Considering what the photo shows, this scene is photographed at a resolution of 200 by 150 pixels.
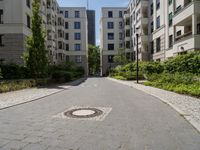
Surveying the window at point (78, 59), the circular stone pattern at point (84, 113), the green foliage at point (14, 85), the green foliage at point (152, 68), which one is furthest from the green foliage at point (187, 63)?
the window at point (78, 59)

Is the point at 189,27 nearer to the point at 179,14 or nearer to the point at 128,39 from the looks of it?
the point at 179,14

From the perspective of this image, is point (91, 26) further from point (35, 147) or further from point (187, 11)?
point (35, 147)

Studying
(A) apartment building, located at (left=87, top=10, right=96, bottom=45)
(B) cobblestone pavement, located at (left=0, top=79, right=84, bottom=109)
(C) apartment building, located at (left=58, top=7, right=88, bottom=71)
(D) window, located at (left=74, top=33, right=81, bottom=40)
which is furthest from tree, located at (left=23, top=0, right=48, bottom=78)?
(A) apartment building, located at (left=87, top=10, right=96, bottom=45)

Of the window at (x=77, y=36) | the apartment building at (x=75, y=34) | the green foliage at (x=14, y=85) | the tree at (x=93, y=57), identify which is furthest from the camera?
the tree at (x=93, y=57)

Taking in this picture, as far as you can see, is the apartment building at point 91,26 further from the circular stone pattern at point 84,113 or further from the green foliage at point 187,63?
the circular stone pattern at point 84,113

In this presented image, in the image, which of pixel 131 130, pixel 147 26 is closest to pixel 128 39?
pixel 147 26

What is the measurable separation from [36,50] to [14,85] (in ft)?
17.4

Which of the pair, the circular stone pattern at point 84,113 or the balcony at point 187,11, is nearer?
the circular stone pattern at point 84,113

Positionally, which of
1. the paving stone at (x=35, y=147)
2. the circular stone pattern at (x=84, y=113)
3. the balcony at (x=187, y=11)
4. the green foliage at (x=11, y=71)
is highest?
the balcony at (x=187, y=11)

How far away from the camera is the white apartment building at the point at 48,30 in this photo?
32562 mm

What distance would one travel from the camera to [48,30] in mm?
Result: 49625

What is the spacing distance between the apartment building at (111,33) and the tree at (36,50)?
164ft

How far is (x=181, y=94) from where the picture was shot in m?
14.7

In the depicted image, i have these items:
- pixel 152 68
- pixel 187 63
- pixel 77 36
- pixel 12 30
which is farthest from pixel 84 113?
pixel 77 36
